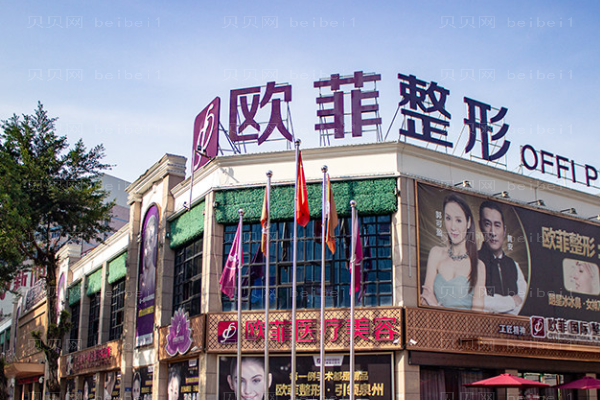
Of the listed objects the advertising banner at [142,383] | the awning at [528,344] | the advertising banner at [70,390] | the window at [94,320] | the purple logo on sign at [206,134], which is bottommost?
the advertising banner at [70,390]

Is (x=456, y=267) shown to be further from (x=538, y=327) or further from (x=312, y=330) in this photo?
(x=312, y=330)

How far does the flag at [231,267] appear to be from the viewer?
20336mm

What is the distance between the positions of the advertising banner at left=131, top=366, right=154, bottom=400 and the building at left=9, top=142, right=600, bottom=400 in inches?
3.2

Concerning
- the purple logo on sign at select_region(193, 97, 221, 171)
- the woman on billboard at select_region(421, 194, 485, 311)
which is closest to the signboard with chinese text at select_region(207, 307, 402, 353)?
the woman on billboard at select_region(421, 194, 485, 311)

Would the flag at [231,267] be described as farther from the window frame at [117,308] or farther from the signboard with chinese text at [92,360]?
the window frame at [117,308]

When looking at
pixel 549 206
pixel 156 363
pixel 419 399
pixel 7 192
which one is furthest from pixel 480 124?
pixel 7 192

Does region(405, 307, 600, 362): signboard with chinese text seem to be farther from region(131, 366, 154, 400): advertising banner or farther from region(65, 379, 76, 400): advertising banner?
region(65, 379, 76, 400): advertising banner

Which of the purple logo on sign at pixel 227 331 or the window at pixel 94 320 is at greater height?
the window at pixel 94 320

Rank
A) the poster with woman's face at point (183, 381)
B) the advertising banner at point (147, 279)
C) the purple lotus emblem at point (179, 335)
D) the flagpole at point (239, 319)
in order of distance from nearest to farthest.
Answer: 1. the flagpole at point (239, 319)
2. the poster with woman's face at point (183, 381)
3. the purple lotus emblem at point (179, 335)
4. the advertising banner at point (147, 279)

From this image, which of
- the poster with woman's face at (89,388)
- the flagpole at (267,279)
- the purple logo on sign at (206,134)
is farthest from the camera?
the poster with woman's face at (89,388)

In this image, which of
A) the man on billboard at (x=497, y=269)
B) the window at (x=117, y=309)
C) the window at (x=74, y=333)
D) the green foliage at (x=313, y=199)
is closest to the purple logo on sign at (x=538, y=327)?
the man on billboard at (x=497, y=269)

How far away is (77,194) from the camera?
95.1ft

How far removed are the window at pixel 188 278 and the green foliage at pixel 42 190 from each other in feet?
21.3

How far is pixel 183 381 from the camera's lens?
23047 millimetres
